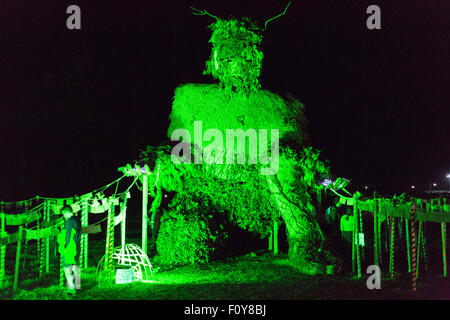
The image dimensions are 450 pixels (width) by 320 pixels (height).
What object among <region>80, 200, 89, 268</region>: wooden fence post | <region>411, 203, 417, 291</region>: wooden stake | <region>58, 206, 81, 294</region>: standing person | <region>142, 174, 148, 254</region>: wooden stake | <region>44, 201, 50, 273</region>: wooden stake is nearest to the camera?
<region>58, 206, 81, 294</region>: standing person

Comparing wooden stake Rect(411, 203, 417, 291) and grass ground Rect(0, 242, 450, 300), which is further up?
wooden stake Rect(411, 203, 417, 291)

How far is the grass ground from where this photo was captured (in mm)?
8711

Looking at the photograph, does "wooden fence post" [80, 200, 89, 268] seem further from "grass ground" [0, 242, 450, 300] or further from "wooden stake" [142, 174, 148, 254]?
"wooden stake" [142, 174, 148, 254]

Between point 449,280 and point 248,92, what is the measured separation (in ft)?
22.0

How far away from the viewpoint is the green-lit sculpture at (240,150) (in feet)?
39.1

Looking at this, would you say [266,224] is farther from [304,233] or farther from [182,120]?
[182,120]

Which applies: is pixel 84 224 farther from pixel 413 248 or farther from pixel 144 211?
pixel 413 248

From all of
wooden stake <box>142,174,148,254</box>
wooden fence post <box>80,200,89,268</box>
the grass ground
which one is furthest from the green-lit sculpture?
wooden fence post <box>80,200,89,268</box>

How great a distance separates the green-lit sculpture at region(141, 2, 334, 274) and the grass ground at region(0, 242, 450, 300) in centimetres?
128

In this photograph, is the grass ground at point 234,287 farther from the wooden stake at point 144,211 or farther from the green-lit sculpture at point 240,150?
the green-lit sculpture at point 240,150

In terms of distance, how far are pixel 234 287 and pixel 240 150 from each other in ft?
13.0

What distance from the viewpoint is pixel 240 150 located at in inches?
480

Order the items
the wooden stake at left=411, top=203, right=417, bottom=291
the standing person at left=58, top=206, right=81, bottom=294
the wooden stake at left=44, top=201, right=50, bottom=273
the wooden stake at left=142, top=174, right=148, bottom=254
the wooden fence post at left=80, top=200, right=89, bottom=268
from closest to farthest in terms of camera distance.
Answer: the standing person at left=58, top=206, right=81, bottom=294 < the wooden stake at left=411, top=203, right=417, bottom=291 < the wooden stake at left=142, top=174, right=148, bottom=254 < the wooden stake at left=44, top=201, right=50, bottom=273 < the wooden fence post at left=80, top=200, right=89, bottom=268

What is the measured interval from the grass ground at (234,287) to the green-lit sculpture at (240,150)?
4.21 feet
